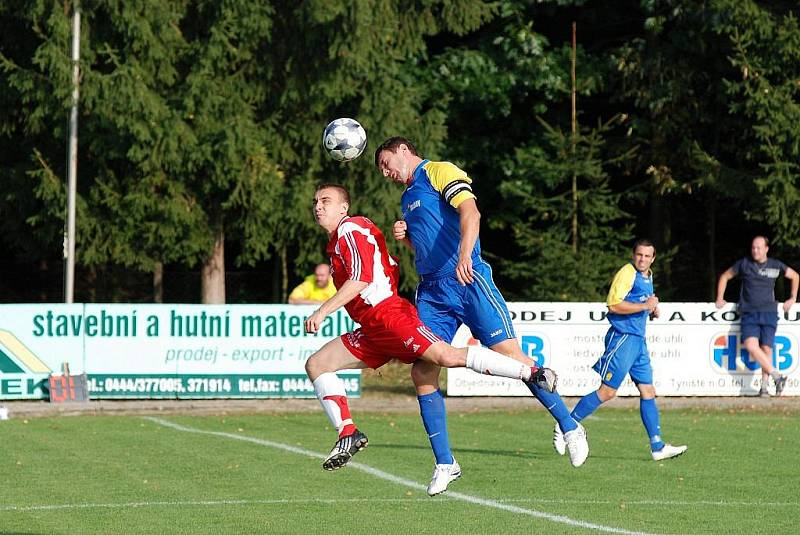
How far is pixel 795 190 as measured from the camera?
2530 centimetres

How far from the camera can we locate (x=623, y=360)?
1402 cm

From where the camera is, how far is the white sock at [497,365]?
348 inches

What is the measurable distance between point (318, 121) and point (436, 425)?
1721cm

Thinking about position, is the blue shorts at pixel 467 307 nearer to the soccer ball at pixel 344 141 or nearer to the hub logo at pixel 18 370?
the soccer ball at pixel 344 141

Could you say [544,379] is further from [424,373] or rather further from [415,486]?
[415,486]

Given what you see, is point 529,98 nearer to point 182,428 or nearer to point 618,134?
point 618,134

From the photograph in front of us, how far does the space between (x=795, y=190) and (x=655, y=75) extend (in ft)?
14.4

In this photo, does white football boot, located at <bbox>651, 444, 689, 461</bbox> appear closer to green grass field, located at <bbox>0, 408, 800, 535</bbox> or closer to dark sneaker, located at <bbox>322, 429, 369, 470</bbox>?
green grass field, located at <bbox>0, 408, 800, 535</bbox>

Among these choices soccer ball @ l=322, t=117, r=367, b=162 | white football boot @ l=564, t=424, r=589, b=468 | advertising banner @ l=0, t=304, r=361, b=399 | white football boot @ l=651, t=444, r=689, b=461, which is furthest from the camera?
advertising banner @ l=0, t=304, r=361, b=399

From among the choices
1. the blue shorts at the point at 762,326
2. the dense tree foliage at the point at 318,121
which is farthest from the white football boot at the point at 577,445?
the dense tree foliage at the point at 318,121

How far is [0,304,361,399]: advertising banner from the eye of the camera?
749 inches

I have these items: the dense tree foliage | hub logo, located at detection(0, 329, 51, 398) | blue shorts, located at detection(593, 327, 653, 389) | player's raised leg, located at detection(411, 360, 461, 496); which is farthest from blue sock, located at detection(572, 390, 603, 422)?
the dense tree foliage

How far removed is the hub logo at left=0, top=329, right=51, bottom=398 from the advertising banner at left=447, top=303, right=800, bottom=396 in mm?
5789

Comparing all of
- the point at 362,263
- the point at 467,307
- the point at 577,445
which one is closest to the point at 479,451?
the point at 577,445
